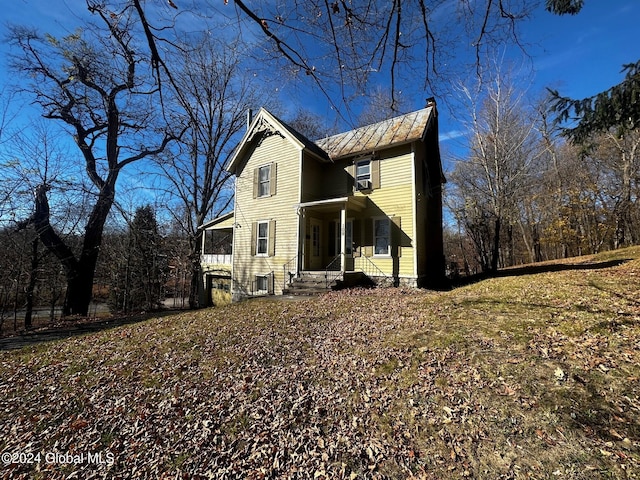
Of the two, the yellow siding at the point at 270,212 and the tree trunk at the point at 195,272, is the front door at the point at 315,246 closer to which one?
the yellow siding at the point at 270,212

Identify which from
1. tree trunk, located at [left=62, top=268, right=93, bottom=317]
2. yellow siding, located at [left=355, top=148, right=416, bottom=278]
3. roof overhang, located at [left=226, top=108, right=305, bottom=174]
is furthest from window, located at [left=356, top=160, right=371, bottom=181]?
tree trunk, located at [left=62, top=268, right=93, bottom=317]

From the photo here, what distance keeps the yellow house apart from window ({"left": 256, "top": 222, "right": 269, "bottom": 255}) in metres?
0.06

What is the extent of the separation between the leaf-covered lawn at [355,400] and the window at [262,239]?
8361 millimetres

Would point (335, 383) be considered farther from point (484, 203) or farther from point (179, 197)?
point (484, 203)

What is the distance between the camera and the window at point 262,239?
47.6 feet

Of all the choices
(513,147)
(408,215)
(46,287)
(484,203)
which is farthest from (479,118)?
(46,287)

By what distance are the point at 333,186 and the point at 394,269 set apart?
5161 mm

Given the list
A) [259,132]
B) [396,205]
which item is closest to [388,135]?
[396,205]

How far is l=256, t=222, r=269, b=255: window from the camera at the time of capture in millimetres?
14523

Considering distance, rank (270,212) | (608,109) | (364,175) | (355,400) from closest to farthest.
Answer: (355,400) < (608,109) < (364,175) < (270,212)

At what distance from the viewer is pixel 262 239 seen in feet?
48.1

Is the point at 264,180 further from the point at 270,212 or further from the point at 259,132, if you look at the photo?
the point at 259,132

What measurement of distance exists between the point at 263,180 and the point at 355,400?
13.0 metres

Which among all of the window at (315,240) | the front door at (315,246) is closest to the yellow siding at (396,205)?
the front door at (315,246)
